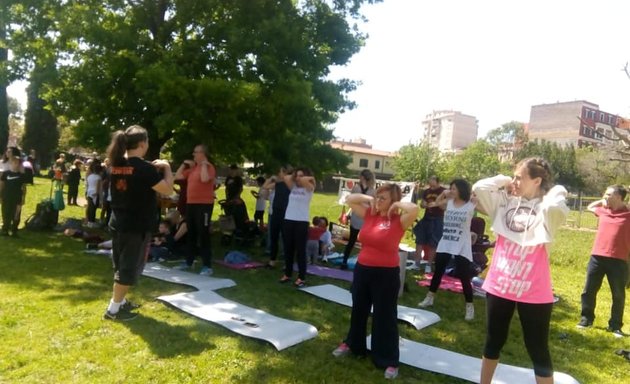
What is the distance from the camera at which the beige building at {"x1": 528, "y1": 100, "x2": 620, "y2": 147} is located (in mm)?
79625

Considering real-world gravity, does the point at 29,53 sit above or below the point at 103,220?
above

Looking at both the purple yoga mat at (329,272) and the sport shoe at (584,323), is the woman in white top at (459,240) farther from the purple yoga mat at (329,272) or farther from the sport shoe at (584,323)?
the purple yoga mat at (329,272)

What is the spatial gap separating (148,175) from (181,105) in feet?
12.2

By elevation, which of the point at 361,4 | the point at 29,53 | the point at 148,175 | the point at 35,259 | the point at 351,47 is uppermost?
the point at 361,4

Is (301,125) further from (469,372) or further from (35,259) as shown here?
(469,372)

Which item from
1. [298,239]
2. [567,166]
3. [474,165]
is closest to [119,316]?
[298,239]

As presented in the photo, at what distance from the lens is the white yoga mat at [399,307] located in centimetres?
556

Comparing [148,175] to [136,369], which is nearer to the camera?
[136,369]

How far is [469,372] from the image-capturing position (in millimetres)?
4234

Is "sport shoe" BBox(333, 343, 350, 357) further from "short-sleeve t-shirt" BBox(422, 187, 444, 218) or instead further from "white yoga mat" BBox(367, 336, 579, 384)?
"short-sleeve t-shirt" BBox(422, 187, 444, 218)

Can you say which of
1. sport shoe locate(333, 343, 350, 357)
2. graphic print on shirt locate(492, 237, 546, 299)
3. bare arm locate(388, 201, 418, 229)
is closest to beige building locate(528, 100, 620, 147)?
bare arm locate(388, 201, 418, 229)

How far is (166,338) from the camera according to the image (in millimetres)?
4488

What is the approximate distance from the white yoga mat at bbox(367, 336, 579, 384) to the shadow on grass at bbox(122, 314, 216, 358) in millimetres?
1650

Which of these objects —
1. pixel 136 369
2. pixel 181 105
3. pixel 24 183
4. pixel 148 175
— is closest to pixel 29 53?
pixel 24 183
